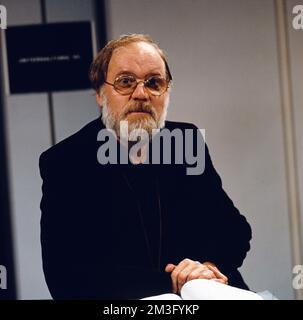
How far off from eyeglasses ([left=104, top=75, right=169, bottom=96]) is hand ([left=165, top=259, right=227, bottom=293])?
1.67ft

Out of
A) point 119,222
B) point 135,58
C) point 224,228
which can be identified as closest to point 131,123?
point 135,58

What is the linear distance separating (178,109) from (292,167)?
378 millimetres

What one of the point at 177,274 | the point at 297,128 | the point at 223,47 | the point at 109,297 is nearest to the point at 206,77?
the point at 223,47

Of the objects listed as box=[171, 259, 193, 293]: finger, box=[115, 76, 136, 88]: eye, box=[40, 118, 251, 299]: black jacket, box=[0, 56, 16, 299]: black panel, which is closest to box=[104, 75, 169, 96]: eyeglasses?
box=[115, 76, 136, 88]: eye

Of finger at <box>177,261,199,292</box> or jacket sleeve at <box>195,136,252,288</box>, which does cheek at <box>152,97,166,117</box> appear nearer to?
jacket sleeve at <box>195,136,252,288</box>

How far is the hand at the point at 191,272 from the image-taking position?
5.83 ft

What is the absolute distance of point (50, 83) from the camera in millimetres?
1827

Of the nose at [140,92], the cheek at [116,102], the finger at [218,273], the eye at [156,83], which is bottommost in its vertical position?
the finger at [218,273]

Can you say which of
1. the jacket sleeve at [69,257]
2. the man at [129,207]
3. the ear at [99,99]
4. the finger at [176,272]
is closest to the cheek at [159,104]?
the man at [129,207]

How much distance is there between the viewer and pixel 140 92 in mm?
1784

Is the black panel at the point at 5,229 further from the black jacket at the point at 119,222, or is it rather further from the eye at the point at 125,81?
the eye at the point at 125,81

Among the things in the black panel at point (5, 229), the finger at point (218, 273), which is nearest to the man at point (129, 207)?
the finger at point (218, 273)

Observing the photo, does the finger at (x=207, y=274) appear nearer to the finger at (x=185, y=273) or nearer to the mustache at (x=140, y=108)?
the finger at (x=185, y=273)

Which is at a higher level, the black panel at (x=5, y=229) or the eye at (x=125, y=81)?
the eye at (x=125, y=81)
